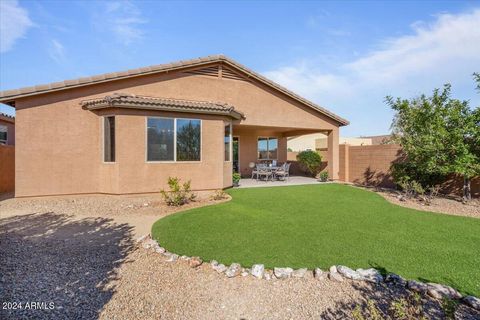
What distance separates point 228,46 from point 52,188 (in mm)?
12766

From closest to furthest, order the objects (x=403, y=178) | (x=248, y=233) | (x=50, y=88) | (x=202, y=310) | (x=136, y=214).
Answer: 1. (x=202, y=310)
2. (x=248, y=233)
3. (x=136, y=214)
4. (x=50, y=88)
5. (x=403, y=178)

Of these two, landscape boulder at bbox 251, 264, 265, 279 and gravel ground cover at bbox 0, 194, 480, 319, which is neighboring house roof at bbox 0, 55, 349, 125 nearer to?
gravel ground cover at bbox 0, 194, 480, 319

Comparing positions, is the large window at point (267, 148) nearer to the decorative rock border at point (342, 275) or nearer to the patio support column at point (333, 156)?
the patio support column at point (333, 156)

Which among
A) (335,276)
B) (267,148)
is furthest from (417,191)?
(267,148)

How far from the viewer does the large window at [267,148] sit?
20.7 m

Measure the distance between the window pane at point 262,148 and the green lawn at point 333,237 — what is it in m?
10.5

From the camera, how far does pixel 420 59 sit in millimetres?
14172

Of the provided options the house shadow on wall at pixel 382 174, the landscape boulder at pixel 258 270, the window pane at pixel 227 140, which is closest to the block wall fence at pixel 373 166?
the house shadow on wall at pixel 382 174

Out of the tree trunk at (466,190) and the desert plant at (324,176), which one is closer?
the tree trunk at (466,190)

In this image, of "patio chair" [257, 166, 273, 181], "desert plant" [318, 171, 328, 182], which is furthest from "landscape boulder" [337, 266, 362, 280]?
"desert plant" [318, 171, 328, 182]

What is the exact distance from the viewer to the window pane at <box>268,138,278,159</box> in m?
21.1

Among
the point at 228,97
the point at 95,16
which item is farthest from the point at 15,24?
the point at 228,97

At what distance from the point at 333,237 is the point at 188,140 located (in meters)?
7.97

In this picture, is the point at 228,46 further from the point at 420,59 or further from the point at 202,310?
the point at 202,310
